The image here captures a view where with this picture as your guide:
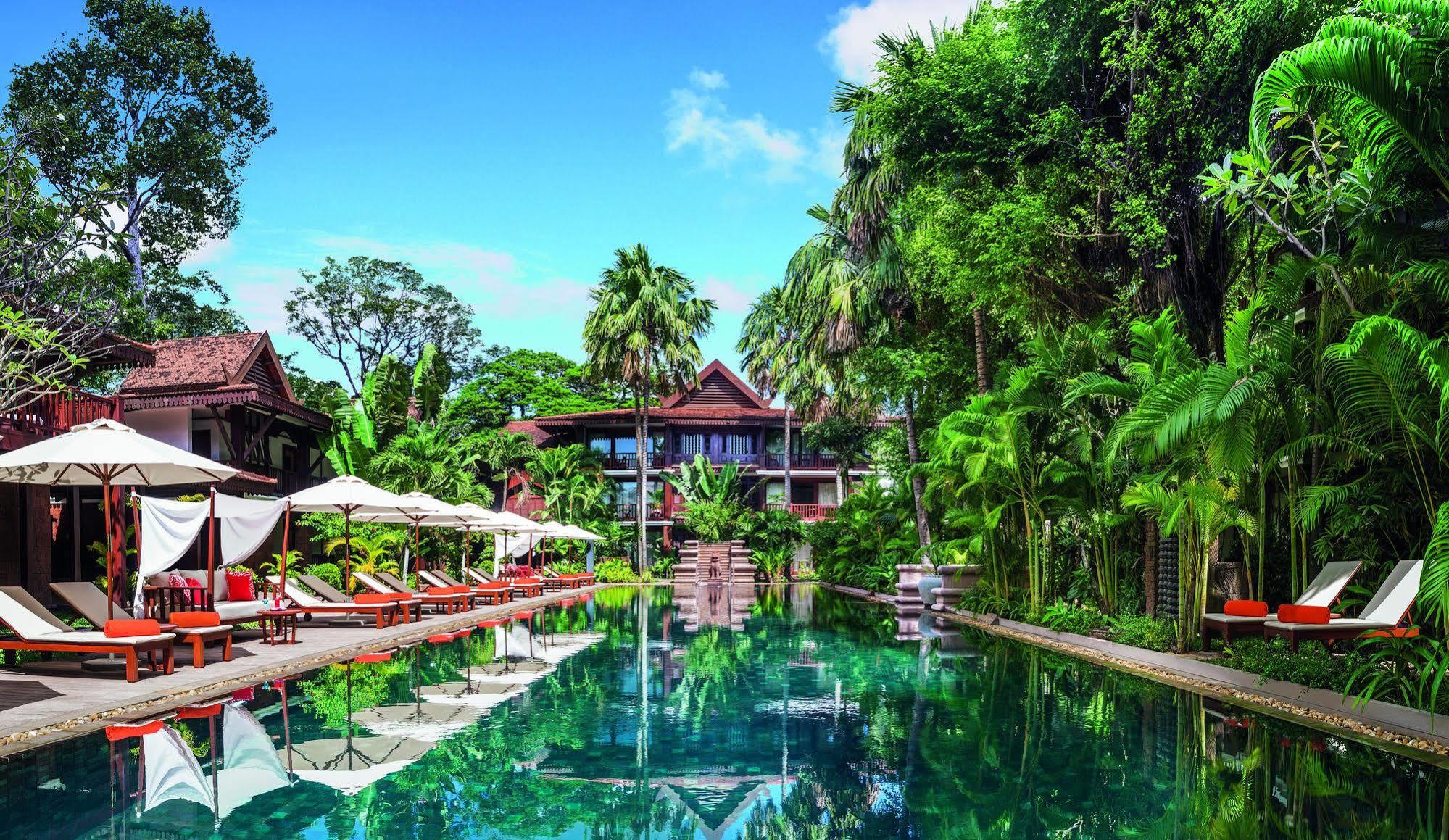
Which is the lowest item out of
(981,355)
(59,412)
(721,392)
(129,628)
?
(129,628)

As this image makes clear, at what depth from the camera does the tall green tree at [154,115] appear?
34.6 metres

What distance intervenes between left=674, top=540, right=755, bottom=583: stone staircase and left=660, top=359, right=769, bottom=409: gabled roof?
33.2 ft

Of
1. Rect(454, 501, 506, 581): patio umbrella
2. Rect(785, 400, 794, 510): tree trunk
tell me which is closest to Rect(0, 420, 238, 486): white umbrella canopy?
Rect(454, 501, 506, 581): patio umbrella

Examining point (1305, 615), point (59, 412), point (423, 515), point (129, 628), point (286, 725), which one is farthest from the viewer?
point (423, 515)

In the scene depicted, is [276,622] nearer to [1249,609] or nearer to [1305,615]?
[1249,609]

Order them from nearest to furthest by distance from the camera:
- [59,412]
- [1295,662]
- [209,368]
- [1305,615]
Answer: [1295,662]
[1305,615]
[59,412]
[209,368]

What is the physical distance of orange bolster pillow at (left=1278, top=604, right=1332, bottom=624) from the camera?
36.6 feet

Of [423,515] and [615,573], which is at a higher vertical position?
[423,515]

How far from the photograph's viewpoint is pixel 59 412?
65.3 ft

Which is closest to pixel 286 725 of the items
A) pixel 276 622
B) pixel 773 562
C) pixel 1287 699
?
pixel 276 622

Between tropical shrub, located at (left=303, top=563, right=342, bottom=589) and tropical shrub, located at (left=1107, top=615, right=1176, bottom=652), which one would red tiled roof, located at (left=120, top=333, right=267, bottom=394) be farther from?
tropical shrub, located at (left=1107, top=615, right=1176, bottom=652)

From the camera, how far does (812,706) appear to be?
33.9ft

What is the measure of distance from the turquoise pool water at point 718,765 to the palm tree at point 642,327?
29153 millimetres

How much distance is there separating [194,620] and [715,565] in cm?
3159
